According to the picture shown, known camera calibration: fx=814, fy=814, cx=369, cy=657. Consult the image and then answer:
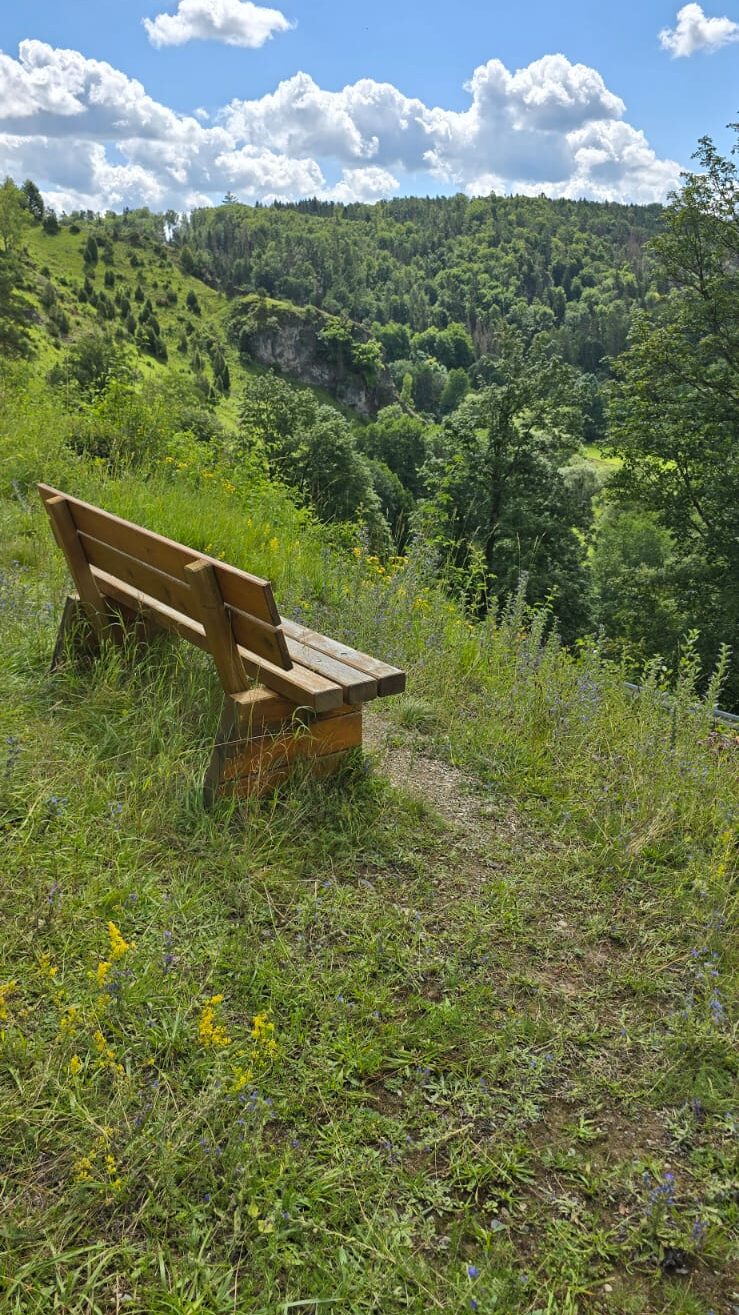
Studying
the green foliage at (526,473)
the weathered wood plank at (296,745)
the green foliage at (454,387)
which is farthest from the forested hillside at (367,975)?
the green foliage at (454,387)

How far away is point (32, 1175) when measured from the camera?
190 centimetres

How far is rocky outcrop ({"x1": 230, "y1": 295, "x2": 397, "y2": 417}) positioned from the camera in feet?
358

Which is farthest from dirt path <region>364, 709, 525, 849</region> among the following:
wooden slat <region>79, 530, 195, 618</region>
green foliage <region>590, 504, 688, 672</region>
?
green foliage <region>590, 504, 688, 672</region>

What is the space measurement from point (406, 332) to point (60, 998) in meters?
145

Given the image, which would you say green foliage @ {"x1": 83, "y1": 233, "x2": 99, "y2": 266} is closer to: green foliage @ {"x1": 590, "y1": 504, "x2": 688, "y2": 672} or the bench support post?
green foliage @ {"x1": 590, "y1": 504, "x2": 688, "y2": 672}

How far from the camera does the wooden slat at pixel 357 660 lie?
3.47m

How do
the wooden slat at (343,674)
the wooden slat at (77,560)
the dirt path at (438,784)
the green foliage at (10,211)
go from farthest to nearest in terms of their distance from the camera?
1. the green foliage at (10,211)
2. the wooden slat at (77,560)
3. the dirt path at (438,784)
4. the wooden slat at (343,674)

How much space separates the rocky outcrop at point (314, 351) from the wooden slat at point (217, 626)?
110 metres

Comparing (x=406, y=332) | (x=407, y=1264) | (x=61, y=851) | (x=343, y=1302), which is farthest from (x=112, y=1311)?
(x=406, y=332)

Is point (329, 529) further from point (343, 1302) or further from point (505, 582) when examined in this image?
point (505, 582)

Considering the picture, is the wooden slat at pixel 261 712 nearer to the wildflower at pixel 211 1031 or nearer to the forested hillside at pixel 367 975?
the forested hillside at pixel 367 975

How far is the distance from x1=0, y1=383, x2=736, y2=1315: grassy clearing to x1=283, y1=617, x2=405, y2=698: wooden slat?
0.47m

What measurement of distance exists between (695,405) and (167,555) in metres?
16.5

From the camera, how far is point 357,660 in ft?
12.1
